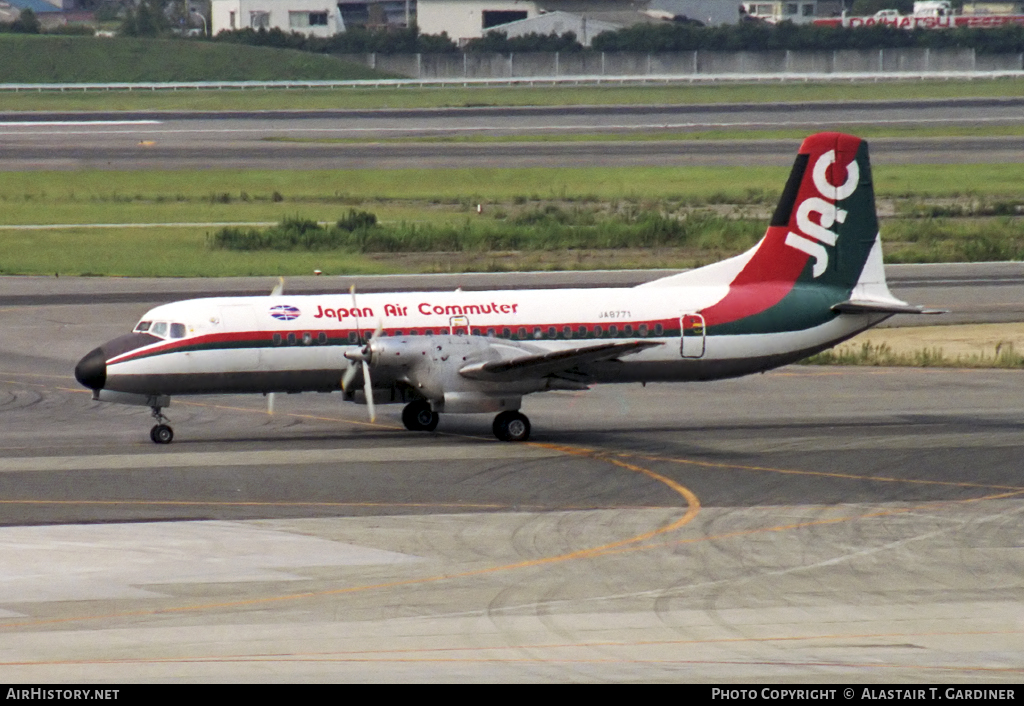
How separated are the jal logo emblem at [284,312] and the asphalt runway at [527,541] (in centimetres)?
280

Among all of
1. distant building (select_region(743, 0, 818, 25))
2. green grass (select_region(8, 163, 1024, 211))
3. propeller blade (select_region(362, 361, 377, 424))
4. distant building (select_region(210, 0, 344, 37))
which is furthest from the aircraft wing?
distant building (select_region(743, 0, 818, 25))

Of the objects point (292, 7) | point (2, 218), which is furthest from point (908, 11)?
point (2, 218)

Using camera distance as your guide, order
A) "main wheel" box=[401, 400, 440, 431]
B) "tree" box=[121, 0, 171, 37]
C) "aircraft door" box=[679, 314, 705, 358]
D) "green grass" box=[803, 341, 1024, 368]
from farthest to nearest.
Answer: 1. "tree" box=[121, 0, 171, 37]
2. "green grass" box=[803, 341, 1024, 368]
3. "main wheel" box=[401, 400, 440, 431]
4. "aircraft door" box=[679, 314, 705, 358]

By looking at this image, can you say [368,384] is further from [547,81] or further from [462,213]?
[547,81]

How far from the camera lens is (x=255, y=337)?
99.3 ft

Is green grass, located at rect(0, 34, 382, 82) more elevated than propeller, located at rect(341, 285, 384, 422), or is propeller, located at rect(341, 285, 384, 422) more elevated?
green grass, located at rect(0, 34, 382, 82)

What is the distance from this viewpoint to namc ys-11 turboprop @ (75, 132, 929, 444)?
96.9 feet

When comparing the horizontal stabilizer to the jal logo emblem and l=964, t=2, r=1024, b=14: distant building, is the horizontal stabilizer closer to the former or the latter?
the jal logo emblem

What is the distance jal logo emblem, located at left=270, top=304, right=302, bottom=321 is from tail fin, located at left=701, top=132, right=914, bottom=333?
33.4ft

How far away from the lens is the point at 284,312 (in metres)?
30.6

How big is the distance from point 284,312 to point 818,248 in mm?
12950

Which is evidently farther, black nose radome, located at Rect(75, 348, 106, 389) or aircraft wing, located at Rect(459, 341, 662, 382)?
black nose radome, located at Rect(75, 348, 106, 389)

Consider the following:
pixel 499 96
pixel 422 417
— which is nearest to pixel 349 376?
pixel 422 417

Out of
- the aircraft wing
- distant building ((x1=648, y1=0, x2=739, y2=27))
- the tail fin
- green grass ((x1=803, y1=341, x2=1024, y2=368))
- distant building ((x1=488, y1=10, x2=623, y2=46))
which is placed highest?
distant building ((x1=648, y1=0, x2=739, y2=27))
